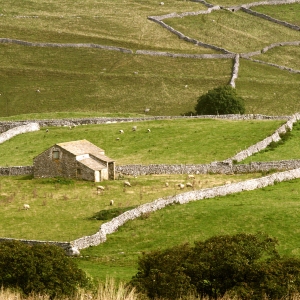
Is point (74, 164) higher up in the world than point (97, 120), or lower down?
lower down

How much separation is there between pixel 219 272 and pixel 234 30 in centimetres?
12070

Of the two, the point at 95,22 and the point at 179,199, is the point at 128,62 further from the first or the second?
the point at 179,199

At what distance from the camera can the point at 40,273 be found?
55500 mm

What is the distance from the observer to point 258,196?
256 feet

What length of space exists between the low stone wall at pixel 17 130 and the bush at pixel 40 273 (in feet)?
161

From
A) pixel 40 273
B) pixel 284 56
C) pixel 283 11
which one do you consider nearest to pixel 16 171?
pixel 40 273

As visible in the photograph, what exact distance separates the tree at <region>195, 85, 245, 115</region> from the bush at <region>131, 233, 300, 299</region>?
61995mm

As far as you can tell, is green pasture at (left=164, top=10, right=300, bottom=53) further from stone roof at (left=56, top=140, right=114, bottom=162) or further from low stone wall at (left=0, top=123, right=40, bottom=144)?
stone roof at (left=56, top=140, right=114, bottom=162)

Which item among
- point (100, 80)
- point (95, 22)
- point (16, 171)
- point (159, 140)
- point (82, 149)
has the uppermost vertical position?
point (95, 22)

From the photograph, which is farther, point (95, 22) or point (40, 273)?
point (95, 22)

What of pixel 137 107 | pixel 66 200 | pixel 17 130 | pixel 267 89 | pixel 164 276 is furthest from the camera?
pixel 267 89

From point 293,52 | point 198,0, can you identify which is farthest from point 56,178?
point 198,0

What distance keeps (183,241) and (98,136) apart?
119 ft

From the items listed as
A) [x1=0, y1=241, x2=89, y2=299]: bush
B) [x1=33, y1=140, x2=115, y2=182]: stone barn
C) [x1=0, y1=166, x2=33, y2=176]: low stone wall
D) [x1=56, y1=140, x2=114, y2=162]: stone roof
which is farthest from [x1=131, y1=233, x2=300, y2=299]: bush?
[x1=0, y1=166, x2=33, y2=176]: low stone wall
